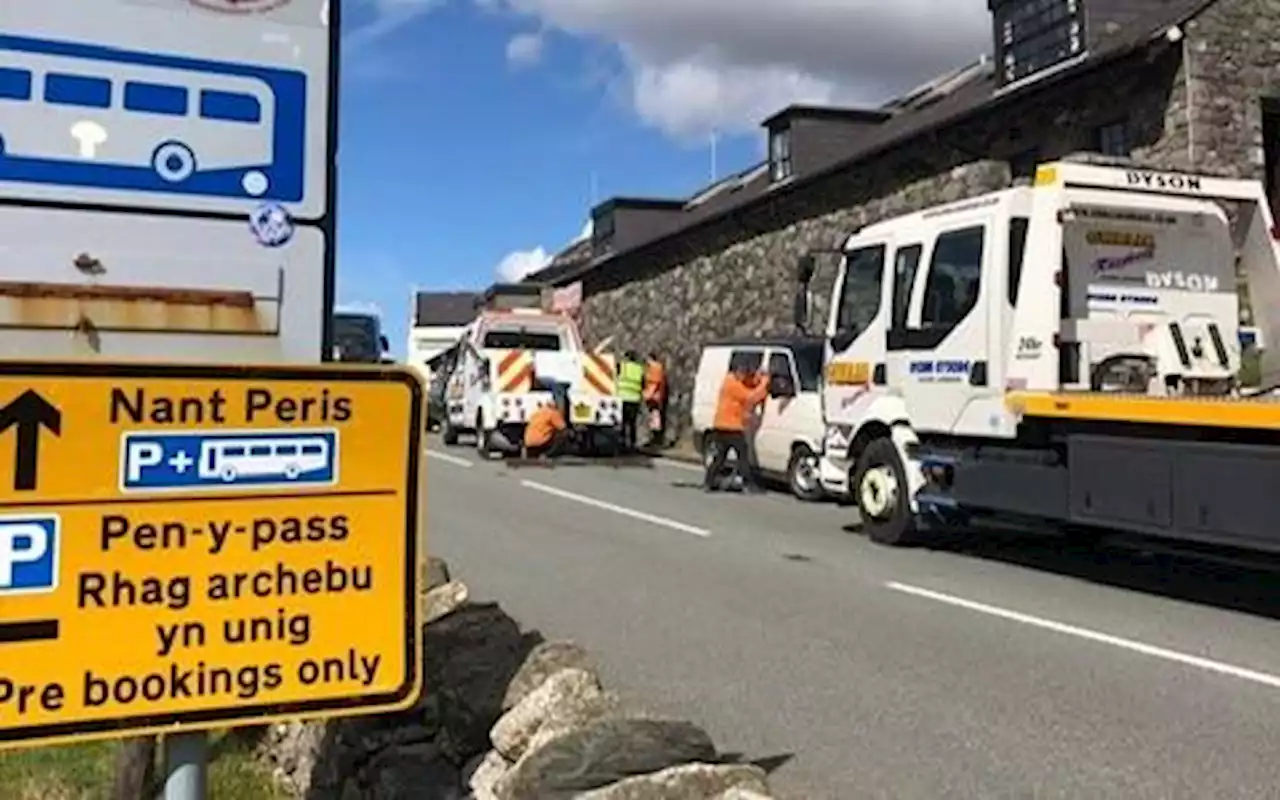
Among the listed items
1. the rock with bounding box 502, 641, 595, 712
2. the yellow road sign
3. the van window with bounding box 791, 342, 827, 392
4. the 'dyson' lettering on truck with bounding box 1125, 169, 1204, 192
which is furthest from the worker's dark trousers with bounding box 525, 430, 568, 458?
the yellow road sign

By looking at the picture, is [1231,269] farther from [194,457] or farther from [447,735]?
[194,457]

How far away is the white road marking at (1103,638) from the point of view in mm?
7480

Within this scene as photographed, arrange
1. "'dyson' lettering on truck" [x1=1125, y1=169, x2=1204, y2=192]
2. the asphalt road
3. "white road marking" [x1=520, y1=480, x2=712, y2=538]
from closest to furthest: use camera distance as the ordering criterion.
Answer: the asphalt road < "'dyson' lettering on truck" [x1=1125, y1=169, x2=1204, y2=192] < "white road marking" [x1=520, y1=480, x2=712, y2=538]

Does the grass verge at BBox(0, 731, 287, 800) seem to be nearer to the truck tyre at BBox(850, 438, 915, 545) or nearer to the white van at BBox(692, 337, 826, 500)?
the truck tyre at BBox(850, 438, 915, 545)

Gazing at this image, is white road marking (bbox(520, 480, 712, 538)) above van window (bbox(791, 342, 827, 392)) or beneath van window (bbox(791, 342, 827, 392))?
beneath

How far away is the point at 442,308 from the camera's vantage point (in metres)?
74.9

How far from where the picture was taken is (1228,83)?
57.8ft

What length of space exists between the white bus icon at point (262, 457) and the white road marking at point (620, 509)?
11.3 meters

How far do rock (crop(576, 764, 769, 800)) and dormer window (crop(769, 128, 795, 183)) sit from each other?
25945 millimetres

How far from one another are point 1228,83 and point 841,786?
49.0 feet

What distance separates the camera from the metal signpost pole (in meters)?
2.44

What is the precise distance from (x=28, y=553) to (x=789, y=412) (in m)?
16.2

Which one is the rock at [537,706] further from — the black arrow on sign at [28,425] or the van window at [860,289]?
the van window at [860,289]

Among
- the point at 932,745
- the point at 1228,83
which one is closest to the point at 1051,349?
the point at 932,745
